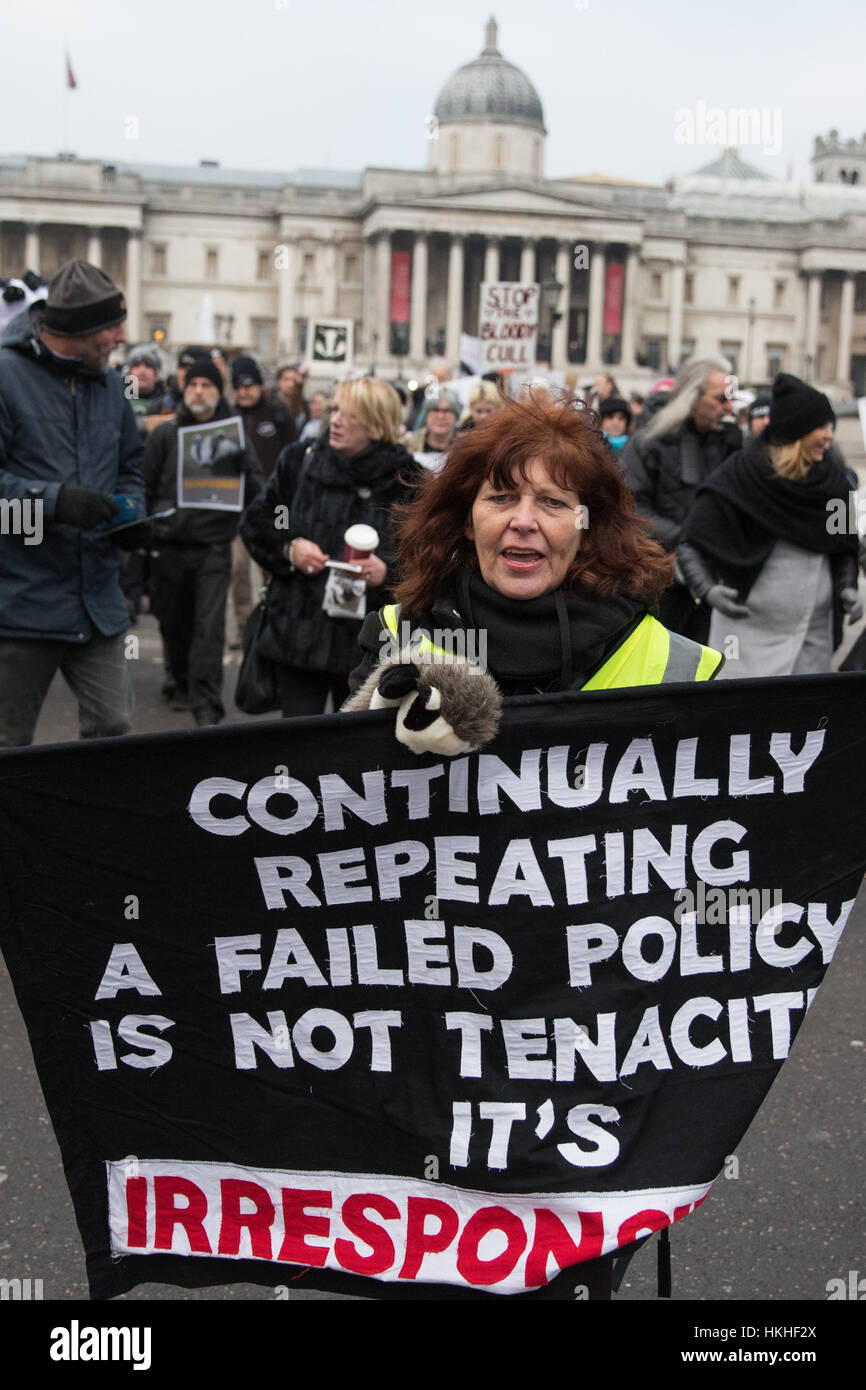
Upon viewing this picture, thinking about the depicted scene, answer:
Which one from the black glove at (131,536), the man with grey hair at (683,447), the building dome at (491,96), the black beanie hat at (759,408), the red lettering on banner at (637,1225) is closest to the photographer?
the red lettering on banner at (637,1225)

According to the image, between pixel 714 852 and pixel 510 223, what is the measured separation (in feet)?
269

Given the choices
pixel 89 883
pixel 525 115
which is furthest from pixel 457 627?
pixel 525 115

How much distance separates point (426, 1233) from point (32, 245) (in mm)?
84771

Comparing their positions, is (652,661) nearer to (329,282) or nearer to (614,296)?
(329,282)

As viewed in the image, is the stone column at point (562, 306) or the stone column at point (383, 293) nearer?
the stone column at point (383, 293)

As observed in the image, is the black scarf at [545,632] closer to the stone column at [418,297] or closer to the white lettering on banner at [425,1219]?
the white lettering on banner at [425,1219]

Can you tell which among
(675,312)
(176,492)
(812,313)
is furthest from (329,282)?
(176,492)

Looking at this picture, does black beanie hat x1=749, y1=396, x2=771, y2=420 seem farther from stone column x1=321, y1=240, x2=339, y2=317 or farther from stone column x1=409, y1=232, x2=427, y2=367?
stone column x1=321, y1=240, x2=339, y2=317

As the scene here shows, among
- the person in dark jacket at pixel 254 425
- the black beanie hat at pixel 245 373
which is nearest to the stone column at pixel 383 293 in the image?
the person in dark jacket at pixel 254 425

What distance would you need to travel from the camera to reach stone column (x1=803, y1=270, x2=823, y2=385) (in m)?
89.5

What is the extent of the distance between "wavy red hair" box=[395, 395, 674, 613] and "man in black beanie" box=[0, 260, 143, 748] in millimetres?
2220

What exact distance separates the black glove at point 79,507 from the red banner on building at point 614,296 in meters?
81.7

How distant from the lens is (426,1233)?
2492 millimetres

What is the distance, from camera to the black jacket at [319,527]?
5.42m
